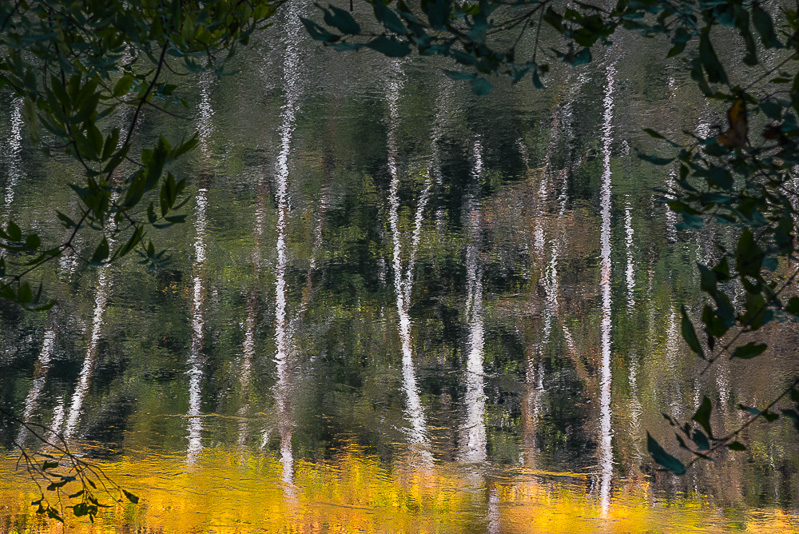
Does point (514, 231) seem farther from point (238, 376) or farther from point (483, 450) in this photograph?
point (238, 376)

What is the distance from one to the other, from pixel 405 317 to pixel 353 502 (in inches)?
49.1

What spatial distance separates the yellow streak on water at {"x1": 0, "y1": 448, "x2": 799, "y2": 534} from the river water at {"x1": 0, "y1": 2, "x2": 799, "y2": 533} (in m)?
0.02

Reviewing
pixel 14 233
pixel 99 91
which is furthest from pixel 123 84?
pixel 14 233

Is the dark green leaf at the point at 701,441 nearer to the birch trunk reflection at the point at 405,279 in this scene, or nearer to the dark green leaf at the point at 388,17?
the dark green leaf at the point at 388,17

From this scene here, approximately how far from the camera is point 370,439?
14.4 feet

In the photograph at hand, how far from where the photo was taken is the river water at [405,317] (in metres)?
3.78

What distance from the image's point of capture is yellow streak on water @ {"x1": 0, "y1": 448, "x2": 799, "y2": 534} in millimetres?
4301

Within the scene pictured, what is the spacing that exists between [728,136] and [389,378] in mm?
3731

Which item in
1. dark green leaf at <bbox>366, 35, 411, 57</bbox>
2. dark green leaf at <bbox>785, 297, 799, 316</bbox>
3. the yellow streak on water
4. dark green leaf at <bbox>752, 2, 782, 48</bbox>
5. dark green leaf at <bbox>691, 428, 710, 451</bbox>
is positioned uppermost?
dark green leaf at <bbox>752, 2, 782, 48</bbox>

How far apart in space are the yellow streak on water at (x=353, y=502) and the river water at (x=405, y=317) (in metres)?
0.02

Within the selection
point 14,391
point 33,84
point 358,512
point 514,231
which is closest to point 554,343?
point 514,231

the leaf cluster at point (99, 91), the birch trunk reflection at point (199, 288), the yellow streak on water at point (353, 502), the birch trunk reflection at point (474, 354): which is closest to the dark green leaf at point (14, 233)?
the leaf cluster at point (99, 91)

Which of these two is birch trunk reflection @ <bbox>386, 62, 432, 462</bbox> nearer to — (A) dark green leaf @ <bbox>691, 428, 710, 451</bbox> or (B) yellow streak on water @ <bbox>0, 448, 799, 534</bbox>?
(B) yellow streak on water @ <bbox>0, 448, 799, 534</bbox>

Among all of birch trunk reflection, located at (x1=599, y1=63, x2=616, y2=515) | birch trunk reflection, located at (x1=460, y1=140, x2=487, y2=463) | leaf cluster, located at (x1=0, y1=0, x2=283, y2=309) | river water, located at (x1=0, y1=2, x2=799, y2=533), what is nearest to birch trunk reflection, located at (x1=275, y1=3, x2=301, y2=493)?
river water, located at (x1=0, y1=2, x2=799, y2=533)
